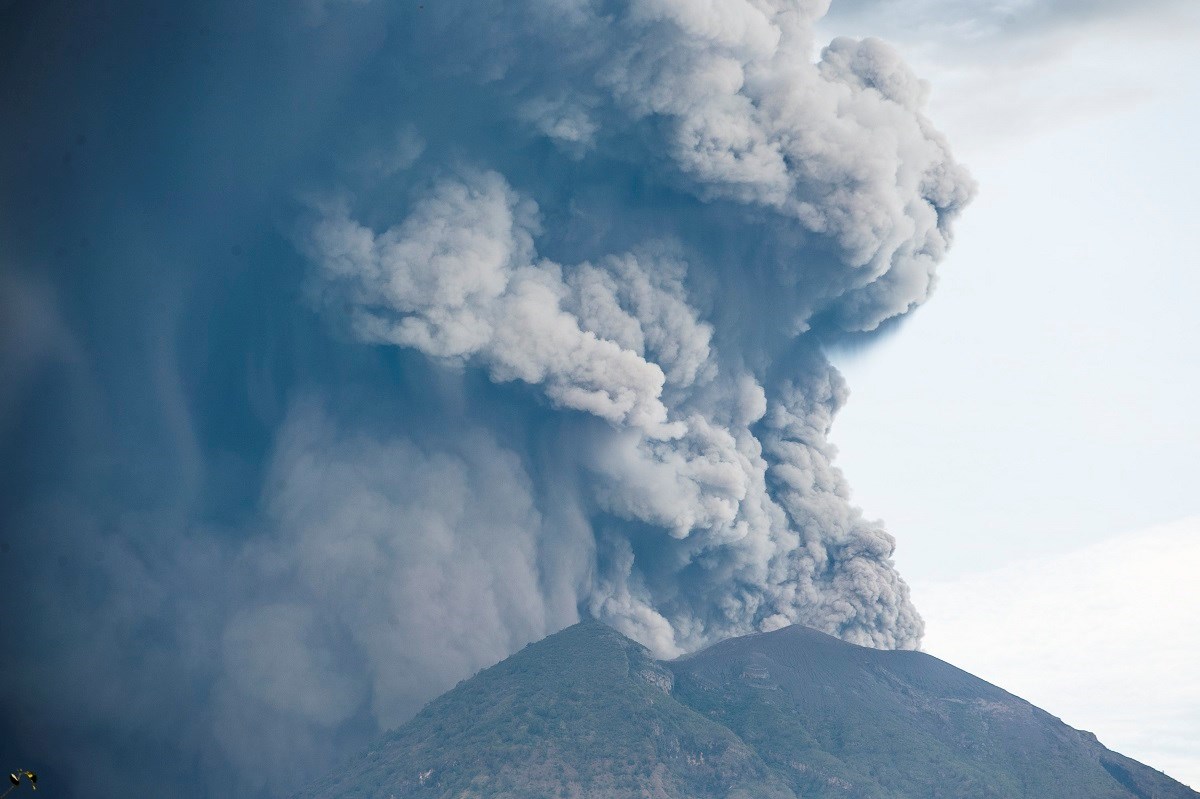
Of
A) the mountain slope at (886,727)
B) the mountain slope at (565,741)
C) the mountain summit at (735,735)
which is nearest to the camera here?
the mountain slope at (565,741)

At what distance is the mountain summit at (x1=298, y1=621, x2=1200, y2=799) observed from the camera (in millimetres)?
61812

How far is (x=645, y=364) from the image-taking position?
64438 mm

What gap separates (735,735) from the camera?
66688 millimetres

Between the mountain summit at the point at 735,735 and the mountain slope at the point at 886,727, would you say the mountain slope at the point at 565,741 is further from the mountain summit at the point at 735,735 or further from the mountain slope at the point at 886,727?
the mountain slope at the point at 886,727

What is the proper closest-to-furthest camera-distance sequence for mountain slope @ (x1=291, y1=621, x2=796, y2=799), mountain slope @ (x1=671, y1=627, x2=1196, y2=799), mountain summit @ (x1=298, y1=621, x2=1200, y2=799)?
mountain slope @ (x1=291, y1=621, x2=796, y2=799) < mountain summit @ (x1=298, y1=621, x2=1200, y2=799) < mountain slope @ (x1=671, y1=627, x2=1196, y2=799)

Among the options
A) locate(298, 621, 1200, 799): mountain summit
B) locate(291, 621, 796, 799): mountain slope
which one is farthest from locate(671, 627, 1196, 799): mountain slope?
locate(291, 621, 796, 799): mountain slope

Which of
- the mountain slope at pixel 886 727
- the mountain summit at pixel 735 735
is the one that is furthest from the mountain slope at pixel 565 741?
the mountain slope at pixel 886 727

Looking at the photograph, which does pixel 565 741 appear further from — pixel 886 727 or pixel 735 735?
pixel 886 727

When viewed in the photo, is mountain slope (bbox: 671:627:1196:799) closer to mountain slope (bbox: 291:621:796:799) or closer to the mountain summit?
the mountain summit

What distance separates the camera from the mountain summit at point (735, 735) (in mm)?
61812

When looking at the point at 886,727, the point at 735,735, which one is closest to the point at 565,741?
the point at 735,735

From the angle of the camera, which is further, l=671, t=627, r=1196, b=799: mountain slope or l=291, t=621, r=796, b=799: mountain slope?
l=671, t=627, r=1196, b=799: mountain slope

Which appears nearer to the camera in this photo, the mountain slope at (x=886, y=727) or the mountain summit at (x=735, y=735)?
the mountain summit at (x=735, y=735)

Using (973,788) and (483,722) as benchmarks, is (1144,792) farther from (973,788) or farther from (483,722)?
(483,722)
